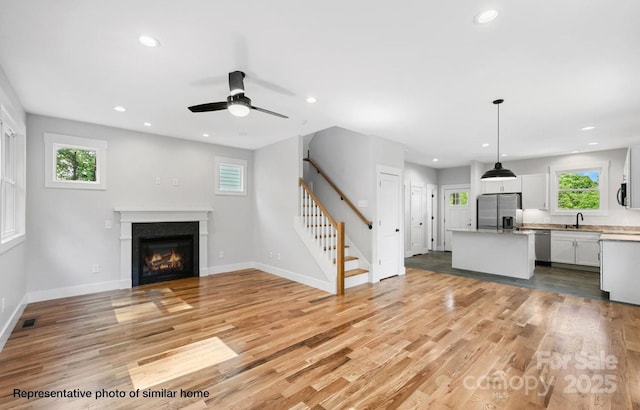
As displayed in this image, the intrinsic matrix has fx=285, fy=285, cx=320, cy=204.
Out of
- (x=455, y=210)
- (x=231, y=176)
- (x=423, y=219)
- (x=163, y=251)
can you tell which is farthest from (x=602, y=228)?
(x=163, y=251)

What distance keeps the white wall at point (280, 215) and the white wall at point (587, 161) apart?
6.25 meters

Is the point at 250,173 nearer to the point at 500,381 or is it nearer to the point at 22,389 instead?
the point at 22,389

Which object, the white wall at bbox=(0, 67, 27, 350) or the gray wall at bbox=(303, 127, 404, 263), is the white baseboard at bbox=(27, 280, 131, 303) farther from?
the gray wall at bbox=(303, 127, 404, 263)

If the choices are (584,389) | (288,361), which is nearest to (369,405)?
(288,361)

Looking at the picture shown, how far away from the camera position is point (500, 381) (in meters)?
2.26

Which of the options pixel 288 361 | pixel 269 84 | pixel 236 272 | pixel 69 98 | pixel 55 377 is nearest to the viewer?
pixel 55 377

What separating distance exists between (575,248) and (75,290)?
986 centimetres

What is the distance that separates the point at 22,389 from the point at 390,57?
13.1 feet

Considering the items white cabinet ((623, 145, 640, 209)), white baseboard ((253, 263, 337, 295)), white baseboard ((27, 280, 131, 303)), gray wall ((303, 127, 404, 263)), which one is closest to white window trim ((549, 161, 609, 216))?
white cabinet ((623, 145, 640, 209))

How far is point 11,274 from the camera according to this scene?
331 cm

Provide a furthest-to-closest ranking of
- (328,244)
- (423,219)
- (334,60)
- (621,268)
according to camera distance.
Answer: (423,219)
(328,244)
(621,268)
(334,60)

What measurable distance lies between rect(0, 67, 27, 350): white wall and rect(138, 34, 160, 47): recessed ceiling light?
67.8 inches

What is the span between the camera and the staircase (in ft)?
15.1

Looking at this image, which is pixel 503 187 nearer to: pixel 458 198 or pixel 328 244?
pixel 458 198
